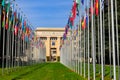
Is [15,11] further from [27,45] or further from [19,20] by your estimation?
[27,45]

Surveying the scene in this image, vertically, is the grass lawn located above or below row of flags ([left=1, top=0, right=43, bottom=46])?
below

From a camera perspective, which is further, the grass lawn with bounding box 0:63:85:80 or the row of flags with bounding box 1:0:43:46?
the row of flags with bounding box 1:0:43:46

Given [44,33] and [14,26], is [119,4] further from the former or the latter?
[44,33]

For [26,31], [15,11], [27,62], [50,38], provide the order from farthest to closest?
1. [50,38]
2. [27,62]
3. [26,31]
4. [15,11]

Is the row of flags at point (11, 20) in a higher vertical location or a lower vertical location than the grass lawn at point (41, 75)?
higher

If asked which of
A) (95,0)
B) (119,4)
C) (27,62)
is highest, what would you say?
(119,4)

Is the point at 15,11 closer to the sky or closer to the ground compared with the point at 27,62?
closer to the sky

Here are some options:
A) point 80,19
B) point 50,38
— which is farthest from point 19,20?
point 50,38

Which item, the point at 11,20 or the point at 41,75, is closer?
the point at 41,75

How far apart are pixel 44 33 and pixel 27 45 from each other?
111619 mm

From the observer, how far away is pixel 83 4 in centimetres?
3619

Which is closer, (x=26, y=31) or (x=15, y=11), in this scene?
(x=15, y=11)

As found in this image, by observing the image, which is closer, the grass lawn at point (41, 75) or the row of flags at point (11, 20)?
A: the grass lawn at point (41, 75)

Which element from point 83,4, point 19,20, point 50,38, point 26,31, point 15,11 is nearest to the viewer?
point 83,4
